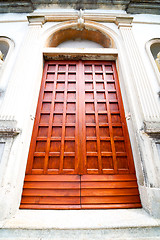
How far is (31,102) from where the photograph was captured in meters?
3.03

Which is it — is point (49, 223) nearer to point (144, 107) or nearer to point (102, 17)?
point (144, 107)

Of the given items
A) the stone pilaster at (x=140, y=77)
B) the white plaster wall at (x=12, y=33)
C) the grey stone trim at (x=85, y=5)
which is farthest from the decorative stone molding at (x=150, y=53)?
the white plaster wall at (x=12, y=33)

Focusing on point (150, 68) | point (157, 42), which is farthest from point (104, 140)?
point (157, 42)

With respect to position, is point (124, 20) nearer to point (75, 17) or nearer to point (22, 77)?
point (75, 17)

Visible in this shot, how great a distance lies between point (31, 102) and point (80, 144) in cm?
158

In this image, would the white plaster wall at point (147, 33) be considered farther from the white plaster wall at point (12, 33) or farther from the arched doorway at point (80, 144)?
the white plaster wall at point (12, 33)

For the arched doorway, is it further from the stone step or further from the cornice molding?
the cornice molding

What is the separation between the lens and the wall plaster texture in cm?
218

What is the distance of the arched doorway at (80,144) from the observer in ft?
8.00

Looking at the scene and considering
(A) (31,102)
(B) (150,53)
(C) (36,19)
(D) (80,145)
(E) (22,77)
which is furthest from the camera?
(C) (36,19)

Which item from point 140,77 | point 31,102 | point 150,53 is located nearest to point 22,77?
point 31,102

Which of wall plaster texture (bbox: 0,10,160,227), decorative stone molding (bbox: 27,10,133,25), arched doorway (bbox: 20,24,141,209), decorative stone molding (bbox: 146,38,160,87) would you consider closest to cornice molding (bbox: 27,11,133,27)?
decorative stone molding (bbox: 27,10,133,25)

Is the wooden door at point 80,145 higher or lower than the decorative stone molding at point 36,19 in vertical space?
lower

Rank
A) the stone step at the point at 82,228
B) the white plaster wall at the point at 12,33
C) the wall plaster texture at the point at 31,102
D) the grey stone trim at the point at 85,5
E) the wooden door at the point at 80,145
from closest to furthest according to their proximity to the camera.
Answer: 1. the stone step at the point at 82,228
2. the wall plaster texture at the point at 31,102
3. the wooden door at the point at 80,145
4. the white plaster wall at the point at 12,33
5. the grey stone trim at the point at 85,5
